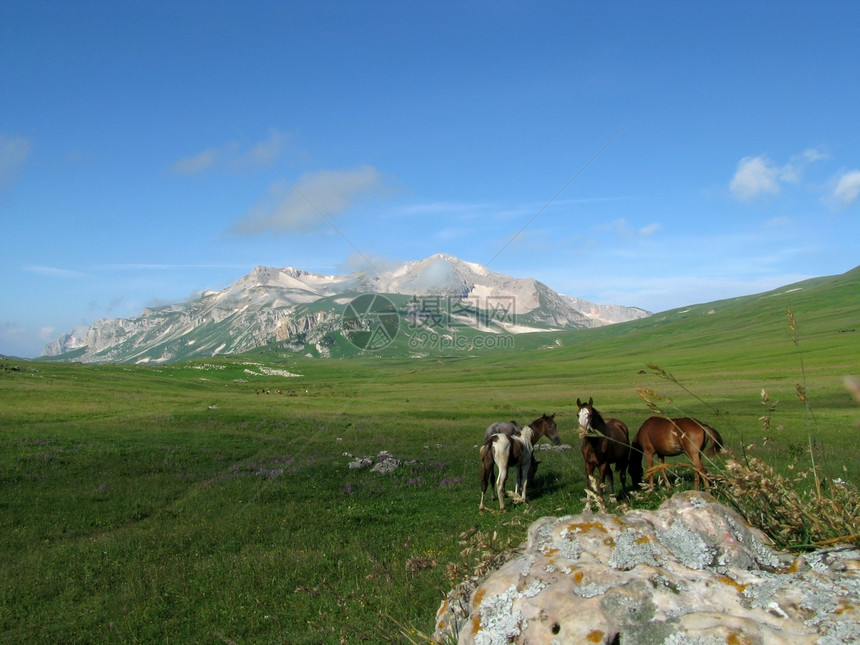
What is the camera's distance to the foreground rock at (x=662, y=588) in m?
3.46

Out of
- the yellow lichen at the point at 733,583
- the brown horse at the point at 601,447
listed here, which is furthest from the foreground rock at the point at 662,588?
the brown horse at the point at 601,447

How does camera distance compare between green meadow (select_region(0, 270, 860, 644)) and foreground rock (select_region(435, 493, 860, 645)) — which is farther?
green meadow (select_region(0, 270, 860, 644))

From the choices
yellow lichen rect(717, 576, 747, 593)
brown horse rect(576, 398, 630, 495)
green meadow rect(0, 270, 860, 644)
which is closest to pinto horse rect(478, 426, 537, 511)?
green meadow rect(0, 270, 860, 644)

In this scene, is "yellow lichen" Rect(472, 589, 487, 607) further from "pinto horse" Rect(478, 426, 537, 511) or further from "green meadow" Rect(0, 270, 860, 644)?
"pinto horse" Rect(478, 426, 537, 511)

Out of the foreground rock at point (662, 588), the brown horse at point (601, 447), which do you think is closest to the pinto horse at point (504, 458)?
the brown horse at point (601, 447)

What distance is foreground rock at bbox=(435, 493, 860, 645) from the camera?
3459 mm

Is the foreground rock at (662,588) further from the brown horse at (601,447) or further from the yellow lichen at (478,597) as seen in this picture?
the brown horse at (601,447)

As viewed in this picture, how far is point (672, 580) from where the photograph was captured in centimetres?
410

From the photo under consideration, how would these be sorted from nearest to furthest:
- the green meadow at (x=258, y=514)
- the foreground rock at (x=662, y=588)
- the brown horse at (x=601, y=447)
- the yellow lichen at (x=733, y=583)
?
the foreground rock at (x=662, y=588), the yellow lichen at (x=733, y=583), the green meadow at (x=258, y=514), the brown horse at (x=601, y=447)

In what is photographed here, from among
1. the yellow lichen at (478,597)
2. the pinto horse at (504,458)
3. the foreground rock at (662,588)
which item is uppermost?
the foreground rock at (662,588)

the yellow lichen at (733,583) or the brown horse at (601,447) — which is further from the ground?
the yellow lichen at (733,583)

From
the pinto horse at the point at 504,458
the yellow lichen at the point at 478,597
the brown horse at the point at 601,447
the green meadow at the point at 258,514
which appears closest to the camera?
the yellow lichen at the point at 478,597

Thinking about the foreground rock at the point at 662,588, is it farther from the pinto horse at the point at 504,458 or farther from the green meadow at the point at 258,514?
the pinto horse at the point at 504,458

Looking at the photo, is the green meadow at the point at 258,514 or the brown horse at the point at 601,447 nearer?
the green meadow at the point at 258,514
